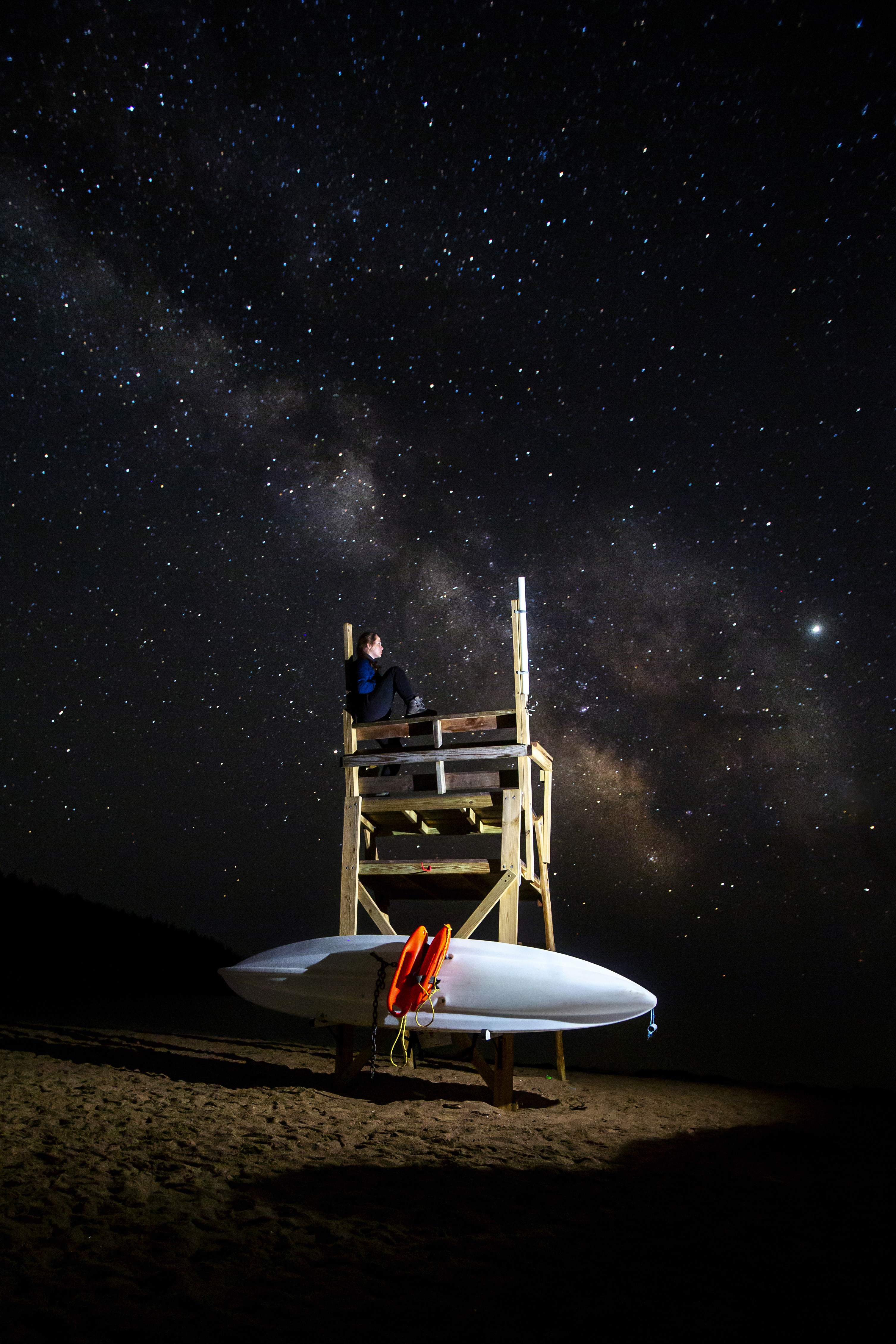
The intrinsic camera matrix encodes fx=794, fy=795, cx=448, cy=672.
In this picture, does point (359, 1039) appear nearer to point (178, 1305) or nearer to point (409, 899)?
point (409, 899)

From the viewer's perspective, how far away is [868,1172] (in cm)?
684

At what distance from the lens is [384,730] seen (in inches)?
402

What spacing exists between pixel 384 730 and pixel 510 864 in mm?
2364

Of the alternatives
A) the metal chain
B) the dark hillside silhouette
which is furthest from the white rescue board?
the dark hillside silhouette

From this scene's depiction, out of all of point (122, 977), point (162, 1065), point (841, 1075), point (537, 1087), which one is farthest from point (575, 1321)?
point (122, 977)

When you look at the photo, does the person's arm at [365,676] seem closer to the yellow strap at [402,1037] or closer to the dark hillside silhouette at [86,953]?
the yellow strap at [402,1037]

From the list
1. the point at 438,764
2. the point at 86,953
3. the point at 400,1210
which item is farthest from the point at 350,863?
the point at 86,953

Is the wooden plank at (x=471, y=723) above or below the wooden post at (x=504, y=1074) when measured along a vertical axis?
above

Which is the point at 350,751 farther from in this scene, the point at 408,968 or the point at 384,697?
the point at 408,968

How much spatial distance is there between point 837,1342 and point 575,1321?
1.19m

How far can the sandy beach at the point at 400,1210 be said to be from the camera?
3.78 m

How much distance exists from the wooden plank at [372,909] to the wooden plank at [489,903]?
3.44ft

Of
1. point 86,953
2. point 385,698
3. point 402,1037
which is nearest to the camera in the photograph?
point 402,1037

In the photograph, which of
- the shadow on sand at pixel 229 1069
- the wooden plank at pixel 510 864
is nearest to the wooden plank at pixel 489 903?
the wooden plank at pixel 510 864
